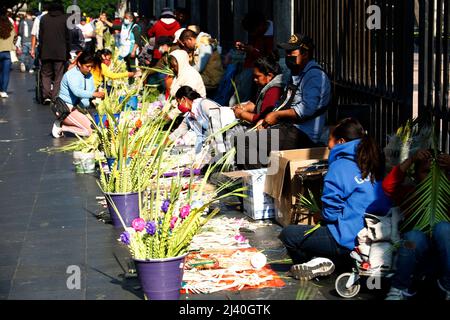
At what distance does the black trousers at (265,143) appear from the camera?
9.45m

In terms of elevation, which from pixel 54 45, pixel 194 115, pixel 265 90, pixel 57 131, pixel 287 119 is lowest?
pixel 57 131

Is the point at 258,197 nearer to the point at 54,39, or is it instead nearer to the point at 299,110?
the point at 299,110

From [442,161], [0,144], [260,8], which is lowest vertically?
[0,144]

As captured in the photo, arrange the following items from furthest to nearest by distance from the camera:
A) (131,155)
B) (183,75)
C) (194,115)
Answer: (183,75) → (194,115) → (131,155)

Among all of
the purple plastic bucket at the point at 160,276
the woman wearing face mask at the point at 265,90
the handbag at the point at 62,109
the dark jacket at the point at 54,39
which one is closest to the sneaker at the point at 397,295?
the purple plastic bucket at the point at 160,276

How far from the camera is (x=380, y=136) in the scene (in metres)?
9.28

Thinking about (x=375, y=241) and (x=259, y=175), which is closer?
(x=375, y=241)

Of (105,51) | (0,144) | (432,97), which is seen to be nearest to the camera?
(432,97)

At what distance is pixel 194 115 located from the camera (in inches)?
438

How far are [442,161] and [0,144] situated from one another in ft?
30.6

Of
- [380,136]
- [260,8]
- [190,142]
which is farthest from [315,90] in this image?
[260,8]

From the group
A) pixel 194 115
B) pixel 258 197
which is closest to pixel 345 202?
pixel 258 197

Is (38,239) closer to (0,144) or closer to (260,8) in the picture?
(0,144)

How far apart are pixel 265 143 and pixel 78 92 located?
Result: 215 inches
